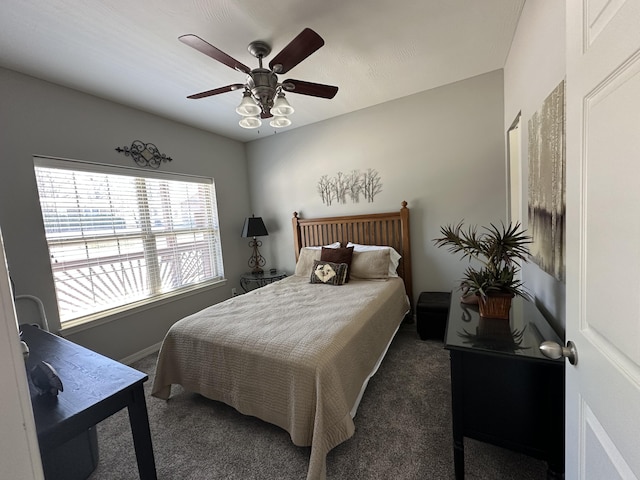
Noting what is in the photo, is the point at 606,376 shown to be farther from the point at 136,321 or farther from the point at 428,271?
the point at 136,321

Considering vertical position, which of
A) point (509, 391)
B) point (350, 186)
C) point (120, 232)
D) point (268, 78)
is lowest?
point (509, 391)

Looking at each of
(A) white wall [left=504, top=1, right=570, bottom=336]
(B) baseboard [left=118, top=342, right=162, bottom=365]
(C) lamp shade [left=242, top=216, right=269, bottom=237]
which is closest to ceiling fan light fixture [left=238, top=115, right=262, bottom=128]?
(A) white wall [left=504, top=1, right=570, bottom=336]

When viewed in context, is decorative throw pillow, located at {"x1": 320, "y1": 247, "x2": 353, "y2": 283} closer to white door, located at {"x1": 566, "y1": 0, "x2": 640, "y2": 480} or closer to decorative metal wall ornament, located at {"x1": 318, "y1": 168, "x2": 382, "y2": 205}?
decorative metal wall ornament, located at {"x1": 318, "y1": 168, "x2": 382, "y2": 205}

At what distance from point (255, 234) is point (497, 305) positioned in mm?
2927

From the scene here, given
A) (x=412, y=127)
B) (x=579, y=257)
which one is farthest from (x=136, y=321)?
(x=412, y=127)

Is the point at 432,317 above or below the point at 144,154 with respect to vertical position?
below

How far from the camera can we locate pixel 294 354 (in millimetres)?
1431

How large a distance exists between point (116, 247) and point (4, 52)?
62.5 inches

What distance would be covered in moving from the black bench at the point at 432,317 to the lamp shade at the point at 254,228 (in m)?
2.22

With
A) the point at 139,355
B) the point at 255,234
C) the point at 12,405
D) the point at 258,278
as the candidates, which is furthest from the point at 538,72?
the point at 139,355

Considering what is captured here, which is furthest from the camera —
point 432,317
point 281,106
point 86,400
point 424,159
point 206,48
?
point 424,159

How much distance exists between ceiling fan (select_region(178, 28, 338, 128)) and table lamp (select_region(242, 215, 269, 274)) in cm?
187

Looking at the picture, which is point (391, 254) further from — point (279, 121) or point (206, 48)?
point (206, 48)

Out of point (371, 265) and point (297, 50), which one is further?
point (371, 265)
